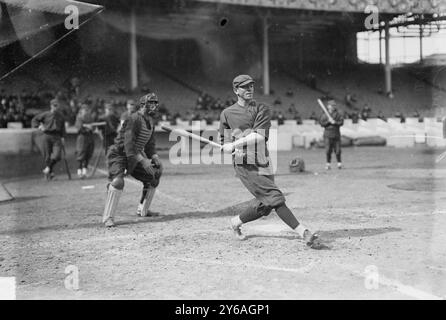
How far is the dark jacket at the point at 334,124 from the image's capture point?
48.6 ft

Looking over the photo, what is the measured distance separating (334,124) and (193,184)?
444cm

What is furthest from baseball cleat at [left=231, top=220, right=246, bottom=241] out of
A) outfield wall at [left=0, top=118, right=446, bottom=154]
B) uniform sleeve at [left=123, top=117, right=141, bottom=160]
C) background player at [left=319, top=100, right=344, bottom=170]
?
outfield wall at [left=0, top=118, right=446, bottom=154]

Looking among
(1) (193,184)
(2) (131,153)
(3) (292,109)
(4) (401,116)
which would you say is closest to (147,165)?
(2) (131,153)

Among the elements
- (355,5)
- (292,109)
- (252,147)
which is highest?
(355,5)

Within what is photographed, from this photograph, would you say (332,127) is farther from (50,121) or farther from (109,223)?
(109,223)

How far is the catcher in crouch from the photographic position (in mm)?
7633

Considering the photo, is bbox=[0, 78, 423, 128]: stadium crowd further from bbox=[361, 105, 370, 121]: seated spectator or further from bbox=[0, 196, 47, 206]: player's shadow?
bbox=[0, 196, 47, 206]: player's shadow

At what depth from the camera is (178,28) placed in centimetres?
3475

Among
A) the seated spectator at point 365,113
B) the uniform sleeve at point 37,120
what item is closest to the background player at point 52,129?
the uniform sleeve at point 37,120

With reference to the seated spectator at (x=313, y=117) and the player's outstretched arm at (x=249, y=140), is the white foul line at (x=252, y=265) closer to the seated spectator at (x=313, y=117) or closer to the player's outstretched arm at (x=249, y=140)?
the player's outstretched arm at (x=249, y=140)

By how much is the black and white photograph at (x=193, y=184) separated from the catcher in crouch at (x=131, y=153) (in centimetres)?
2

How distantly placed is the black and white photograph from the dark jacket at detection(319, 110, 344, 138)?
38 mm

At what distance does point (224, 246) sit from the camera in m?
6.32
